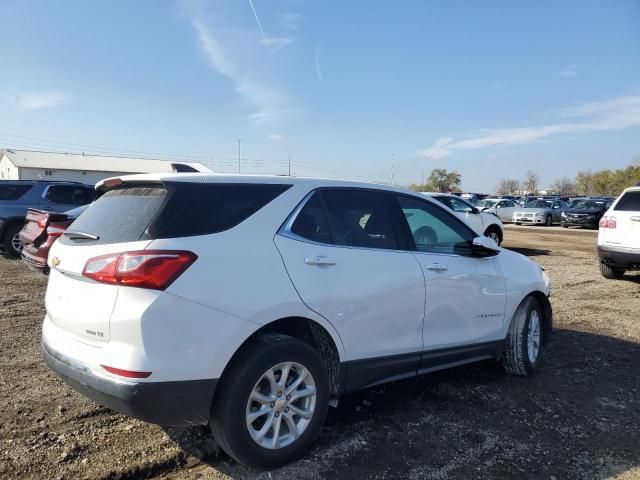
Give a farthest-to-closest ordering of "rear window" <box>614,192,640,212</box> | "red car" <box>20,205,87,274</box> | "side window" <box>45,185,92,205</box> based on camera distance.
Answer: "side window" <box>45,185,92,205</box> → "rear window" <box>614,192,640,212</box> → "red car" <box>20,205,87,274</box>

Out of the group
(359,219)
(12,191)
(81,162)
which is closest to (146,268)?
(359,219)

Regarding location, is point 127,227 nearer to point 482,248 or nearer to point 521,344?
point 482,248

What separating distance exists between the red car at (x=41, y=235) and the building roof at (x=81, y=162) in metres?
51.1

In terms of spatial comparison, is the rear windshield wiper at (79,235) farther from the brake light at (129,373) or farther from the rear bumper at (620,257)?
the rear bumper at (620,257)

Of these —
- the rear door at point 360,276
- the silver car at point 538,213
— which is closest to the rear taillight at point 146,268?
the rear door at point 360,276

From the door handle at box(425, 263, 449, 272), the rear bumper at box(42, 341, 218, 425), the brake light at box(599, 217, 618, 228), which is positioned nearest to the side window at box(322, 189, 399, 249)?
the door handle at box(425, 263, 449, 272)

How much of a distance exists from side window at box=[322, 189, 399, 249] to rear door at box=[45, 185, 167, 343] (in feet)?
3.79

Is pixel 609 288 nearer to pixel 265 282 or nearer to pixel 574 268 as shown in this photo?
pixel 574 268

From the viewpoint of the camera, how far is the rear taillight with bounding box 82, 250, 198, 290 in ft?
8.84

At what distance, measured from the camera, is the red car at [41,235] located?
786 cm

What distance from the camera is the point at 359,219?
146 inches

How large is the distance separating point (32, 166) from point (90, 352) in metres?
64.2

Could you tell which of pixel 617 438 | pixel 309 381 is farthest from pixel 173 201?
pixel 617 438

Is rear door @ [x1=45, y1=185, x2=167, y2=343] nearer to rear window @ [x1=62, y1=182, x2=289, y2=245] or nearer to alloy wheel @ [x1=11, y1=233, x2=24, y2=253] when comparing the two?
rear window @ [x1=62, y1=182, x2=289, y2=245]
